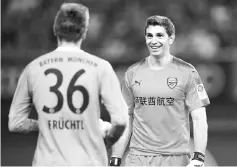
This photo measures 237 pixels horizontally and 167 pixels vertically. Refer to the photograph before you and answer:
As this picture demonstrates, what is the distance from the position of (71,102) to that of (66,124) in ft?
0.55

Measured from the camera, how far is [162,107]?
6777mm

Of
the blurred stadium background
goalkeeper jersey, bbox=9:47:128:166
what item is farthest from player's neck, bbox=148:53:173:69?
the blurred stadium background

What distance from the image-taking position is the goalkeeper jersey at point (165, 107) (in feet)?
22.2

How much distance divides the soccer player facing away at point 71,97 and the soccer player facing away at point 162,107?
A: 5.17 feet

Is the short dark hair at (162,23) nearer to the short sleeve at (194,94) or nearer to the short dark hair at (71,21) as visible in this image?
the short sleeve at (194,94)

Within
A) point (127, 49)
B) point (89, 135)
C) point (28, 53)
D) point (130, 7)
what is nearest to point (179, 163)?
point (89, 135)

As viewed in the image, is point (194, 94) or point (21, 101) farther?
point (194, 94)

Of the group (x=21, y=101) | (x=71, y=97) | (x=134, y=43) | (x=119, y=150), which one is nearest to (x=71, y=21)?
A: (x=71, y=97)

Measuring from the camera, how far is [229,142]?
41.7 ft

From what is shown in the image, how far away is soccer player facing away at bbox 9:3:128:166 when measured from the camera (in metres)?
5.14

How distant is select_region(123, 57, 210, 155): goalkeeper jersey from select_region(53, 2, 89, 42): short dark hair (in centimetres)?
182

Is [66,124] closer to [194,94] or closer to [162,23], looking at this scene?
[194,94]

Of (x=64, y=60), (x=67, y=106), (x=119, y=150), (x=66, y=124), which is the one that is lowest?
(x=119, y=150)

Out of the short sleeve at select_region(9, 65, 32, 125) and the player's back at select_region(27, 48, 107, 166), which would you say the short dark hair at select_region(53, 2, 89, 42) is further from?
the short sleeve at select_region(9, 65, 32, 125)
